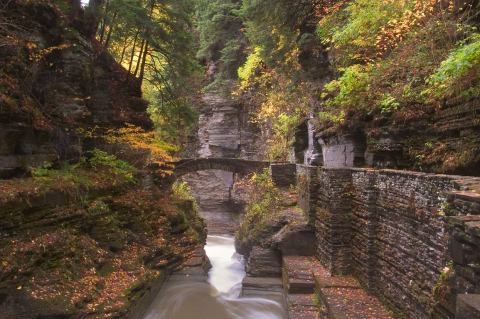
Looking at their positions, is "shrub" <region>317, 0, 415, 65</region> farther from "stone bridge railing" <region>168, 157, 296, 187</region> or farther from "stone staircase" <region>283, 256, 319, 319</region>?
"stone bridge railing" <region>168, 157, 296, 187</region>

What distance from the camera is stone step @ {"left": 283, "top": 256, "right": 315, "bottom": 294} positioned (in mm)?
11320

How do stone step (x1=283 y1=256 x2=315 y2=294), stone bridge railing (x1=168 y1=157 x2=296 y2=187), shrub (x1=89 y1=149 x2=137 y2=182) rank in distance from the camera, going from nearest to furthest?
stone step (x1=283 y1=256 x2=315 y2=294), shrub (x1=89 y1=149 x2=137 y2=182), stone bridge railing (x1=168 y1=157 x2=296 y2=187)

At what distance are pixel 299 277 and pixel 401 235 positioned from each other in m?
4.60

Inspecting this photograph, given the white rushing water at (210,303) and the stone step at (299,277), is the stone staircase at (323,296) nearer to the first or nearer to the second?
the stone step at (299,277)

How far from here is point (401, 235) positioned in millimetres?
7891

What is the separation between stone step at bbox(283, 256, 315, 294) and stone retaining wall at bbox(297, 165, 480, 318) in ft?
2.07

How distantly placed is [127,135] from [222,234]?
17.4 m

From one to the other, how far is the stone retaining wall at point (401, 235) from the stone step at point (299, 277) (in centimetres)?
63

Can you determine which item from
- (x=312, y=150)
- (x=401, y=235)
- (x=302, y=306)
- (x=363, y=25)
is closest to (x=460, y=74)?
(x=401, y=235)

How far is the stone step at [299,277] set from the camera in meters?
11.3

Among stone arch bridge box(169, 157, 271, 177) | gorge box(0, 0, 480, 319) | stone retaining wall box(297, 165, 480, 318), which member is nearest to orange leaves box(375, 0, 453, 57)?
gorge box(0, 0, 480, 319)

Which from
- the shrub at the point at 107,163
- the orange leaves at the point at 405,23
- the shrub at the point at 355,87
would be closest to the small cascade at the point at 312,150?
the shrub at the point at 355,87

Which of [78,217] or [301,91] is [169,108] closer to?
[301,91]

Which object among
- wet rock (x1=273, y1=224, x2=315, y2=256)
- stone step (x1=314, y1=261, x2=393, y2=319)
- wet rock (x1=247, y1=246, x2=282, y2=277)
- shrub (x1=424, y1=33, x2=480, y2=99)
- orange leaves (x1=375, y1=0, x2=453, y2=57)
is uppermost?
orange leaves (x1=375, y1=0, x2=453, y2=57)
